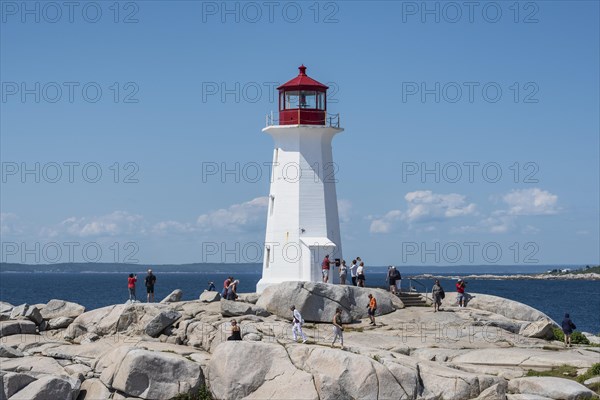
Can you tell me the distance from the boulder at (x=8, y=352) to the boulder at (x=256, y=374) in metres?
7.36

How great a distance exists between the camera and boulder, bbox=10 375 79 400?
26.4 meters

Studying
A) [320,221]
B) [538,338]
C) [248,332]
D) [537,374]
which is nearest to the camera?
[537,374]

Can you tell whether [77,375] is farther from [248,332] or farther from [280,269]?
[280,269]

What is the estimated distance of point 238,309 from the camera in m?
36.1

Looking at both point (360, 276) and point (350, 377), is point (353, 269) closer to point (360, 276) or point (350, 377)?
point (360, 276)

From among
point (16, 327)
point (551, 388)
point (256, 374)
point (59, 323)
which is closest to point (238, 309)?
point (59, 323)

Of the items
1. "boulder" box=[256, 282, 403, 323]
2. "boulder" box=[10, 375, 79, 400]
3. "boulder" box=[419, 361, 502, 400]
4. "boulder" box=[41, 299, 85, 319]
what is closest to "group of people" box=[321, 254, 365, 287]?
"boulder" box=[256, 282, 403, 323]

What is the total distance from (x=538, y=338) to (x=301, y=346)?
12721mm

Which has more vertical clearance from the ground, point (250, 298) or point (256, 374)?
point (250, 298)

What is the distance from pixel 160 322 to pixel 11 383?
8.26 metres

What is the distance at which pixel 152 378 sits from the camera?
27766 millimetres

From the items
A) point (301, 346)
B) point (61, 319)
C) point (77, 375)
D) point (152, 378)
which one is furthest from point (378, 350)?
point (61, 319)

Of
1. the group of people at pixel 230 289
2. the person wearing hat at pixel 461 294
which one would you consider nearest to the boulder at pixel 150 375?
the group of people at pixel 230 289

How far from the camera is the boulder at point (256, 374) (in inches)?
1066
